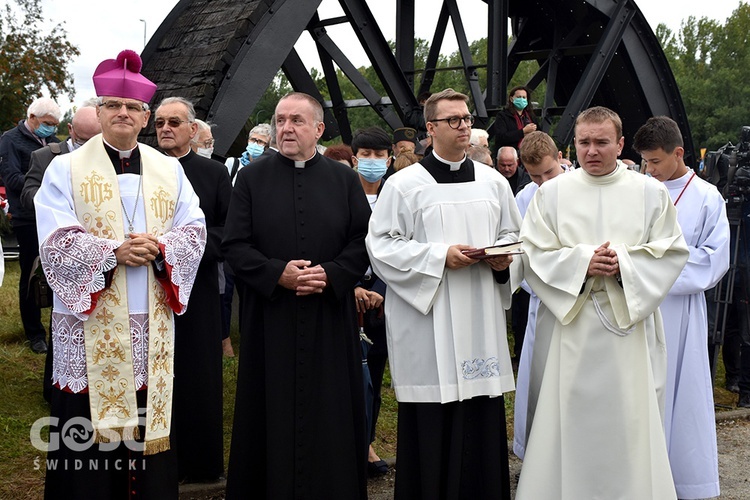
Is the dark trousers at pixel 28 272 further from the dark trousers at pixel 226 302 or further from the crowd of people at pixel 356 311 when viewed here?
the crowd of people at pixel 356 311

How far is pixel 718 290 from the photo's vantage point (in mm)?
6504

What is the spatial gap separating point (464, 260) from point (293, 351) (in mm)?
970

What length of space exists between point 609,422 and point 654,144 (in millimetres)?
1713

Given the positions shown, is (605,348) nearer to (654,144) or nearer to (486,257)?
(486,257)

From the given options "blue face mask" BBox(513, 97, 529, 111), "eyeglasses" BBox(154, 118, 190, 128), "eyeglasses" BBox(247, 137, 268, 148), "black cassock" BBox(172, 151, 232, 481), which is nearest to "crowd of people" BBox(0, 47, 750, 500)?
"black cassock" BBox(172, 151, 232, 481)

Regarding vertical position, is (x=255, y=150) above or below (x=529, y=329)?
above

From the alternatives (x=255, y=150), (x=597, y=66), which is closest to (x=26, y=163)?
(x=255, y=150)

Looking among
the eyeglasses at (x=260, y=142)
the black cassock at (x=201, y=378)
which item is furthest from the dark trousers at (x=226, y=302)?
the black cassock at (x=201, y=378)

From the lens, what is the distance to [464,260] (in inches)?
158

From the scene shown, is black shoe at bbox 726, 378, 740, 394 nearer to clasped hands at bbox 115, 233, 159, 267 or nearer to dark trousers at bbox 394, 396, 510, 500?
dark trousers at bbox 394, 396, 510, 500

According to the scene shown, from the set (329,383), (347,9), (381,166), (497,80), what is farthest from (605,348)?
(497,80)

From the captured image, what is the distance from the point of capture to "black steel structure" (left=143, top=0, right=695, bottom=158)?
21.5 ft

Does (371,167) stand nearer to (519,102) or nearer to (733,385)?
(733,385)

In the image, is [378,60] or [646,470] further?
[378,60]
